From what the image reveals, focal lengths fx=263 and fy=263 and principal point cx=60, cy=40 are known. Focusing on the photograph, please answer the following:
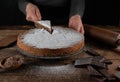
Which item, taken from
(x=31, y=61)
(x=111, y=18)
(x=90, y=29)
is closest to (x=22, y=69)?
(x=31, y=61)

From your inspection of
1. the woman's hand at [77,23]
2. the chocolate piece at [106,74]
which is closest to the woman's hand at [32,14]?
the woman's hand at [77,23]

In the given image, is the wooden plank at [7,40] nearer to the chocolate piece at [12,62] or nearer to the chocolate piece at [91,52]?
the chocolate piece at [12,62]

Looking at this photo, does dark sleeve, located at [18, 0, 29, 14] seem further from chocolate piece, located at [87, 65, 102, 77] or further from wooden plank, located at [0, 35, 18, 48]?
chocolate piece, located at [87, 65, 102, 77]

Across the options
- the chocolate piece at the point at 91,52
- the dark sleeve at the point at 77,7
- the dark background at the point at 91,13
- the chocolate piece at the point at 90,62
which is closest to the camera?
the chocolate piece at the point at 90,62

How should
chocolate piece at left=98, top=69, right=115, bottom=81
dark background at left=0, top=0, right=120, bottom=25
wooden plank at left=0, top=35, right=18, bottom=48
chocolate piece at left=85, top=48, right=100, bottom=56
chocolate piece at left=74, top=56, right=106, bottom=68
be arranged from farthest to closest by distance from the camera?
dark background at left=0, top=0, right=120, bottom=25 < wooden plank at left=0, top=35, right=18, bottom=48 < chocolate piece at left=85, top=48, right=100, bottom=56 < chocolate piece at left=74, top=56, right=106, bottom=68 < chocolate piece at left=98, top=69, right=115, bottom=81

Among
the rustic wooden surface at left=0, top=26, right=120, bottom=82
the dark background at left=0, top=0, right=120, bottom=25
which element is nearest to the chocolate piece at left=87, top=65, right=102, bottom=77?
the rustic wooden surface at left=0, top=26, right=120, bottom=82

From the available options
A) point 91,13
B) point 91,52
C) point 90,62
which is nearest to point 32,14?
point 91,52

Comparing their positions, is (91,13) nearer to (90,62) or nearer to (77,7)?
(77,7)
